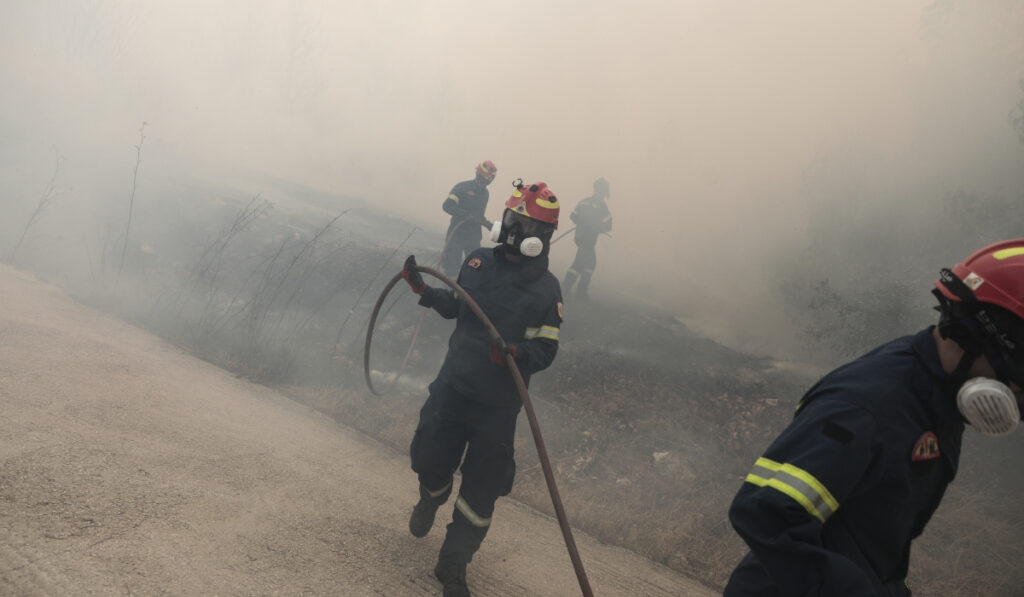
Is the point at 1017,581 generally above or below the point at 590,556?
above

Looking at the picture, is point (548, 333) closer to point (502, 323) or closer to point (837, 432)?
point (502, 323)

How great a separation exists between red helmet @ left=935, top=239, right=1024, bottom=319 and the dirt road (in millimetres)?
2508

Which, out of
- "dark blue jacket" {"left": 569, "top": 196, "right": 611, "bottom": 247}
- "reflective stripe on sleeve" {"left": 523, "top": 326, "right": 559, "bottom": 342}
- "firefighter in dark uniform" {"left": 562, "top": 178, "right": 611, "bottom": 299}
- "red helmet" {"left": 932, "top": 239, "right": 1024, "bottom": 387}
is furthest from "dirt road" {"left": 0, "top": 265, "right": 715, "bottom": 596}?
"dark blue jacket" {"left": 569, "top": 196, "right": 611, "bottom": 247}

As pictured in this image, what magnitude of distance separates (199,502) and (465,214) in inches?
196

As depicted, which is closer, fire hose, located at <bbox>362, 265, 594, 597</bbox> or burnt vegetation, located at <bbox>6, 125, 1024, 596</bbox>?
fire hose, located at <bbox>362, 265, 594, 597</bbox>

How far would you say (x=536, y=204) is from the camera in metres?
3.29

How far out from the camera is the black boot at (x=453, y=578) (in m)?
2.95

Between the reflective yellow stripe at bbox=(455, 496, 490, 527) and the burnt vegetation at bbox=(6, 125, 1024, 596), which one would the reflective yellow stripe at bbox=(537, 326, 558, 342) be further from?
the burnt vegetation at bbox=(6, 125, 1024, 596)

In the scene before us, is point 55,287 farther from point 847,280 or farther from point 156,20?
point 156,20

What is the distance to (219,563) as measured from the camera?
272 centimetres

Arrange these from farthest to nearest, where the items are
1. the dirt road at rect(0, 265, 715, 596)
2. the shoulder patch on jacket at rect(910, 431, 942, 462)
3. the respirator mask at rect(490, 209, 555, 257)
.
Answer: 1. the respirator mask at rect(490, 209, 555, 257)
2. the dirt road at rect(0, 265, 715, 596)
3. the shoulder patch on jacket at rect(910, 431, 942, 462)

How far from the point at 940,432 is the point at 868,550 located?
0.34 m

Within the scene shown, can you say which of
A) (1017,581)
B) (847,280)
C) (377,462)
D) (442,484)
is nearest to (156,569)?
(442,484)

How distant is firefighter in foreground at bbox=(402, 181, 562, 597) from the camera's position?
10.00 ft
